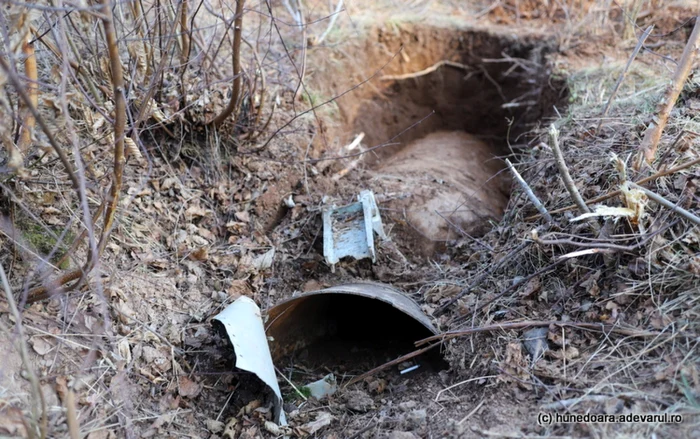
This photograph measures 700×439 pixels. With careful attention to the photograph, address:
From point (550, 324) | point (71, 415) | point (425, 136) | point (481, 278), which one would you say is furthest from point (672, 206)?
point (425, 136)

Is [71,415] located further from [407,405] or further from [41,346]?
[407,405]

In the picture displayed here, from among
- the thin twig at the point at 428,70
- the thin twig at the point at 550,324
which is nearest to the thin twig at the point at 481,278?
the thin twig at the point at 550,324

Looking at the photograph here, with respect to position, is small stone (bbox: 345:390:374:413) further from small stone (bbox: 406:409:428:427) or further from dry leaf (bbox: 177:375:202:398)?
dry leaf (bbox: 177:375:202:398)

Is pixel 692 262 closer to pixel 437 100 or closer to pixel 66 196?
pixel 66 196

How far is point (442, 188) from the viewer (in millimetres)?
4656

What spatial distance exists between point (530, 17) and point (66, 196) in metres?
5.81

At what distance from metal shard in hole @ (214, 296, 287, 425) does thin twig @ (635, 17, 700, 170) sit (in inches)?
89.2

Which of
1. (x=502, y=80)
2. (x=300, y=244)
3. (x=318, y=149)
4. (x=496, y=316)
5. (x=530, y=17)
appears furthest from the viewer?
(x=530, y=17)

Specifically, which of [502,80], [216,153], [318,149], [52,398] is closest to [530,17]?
[502,80]

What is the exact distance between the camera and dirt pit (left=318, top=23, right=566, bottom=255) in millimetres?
5195

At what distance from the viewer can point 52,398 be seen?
2.55 metres

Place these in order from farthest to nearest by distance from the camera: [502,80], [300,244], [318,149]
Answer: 1. [502,80]
2. [318,149]
3. [300,244]

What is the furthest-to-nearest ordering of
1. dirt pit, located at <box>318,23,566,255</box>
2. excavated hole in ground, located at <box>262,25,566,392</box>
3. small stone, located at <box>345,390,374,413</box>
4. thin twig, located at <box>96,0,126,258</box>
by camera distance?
1. dirt pit, located at <box>318,23,566,255</box>
2. excavated hole in ground, located at <box>262,25,566,392</box>
3. small stone, located at <box>345,390,374,413</box>
4. thin twig, located at <box>96,0,126,258</box>

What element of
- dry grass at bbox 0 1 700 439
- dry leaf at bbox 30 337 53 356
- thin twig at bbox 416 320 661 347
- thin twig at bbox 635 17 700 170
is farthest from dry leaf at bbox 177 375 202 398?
thin twig at bbox 635 17 700 170
